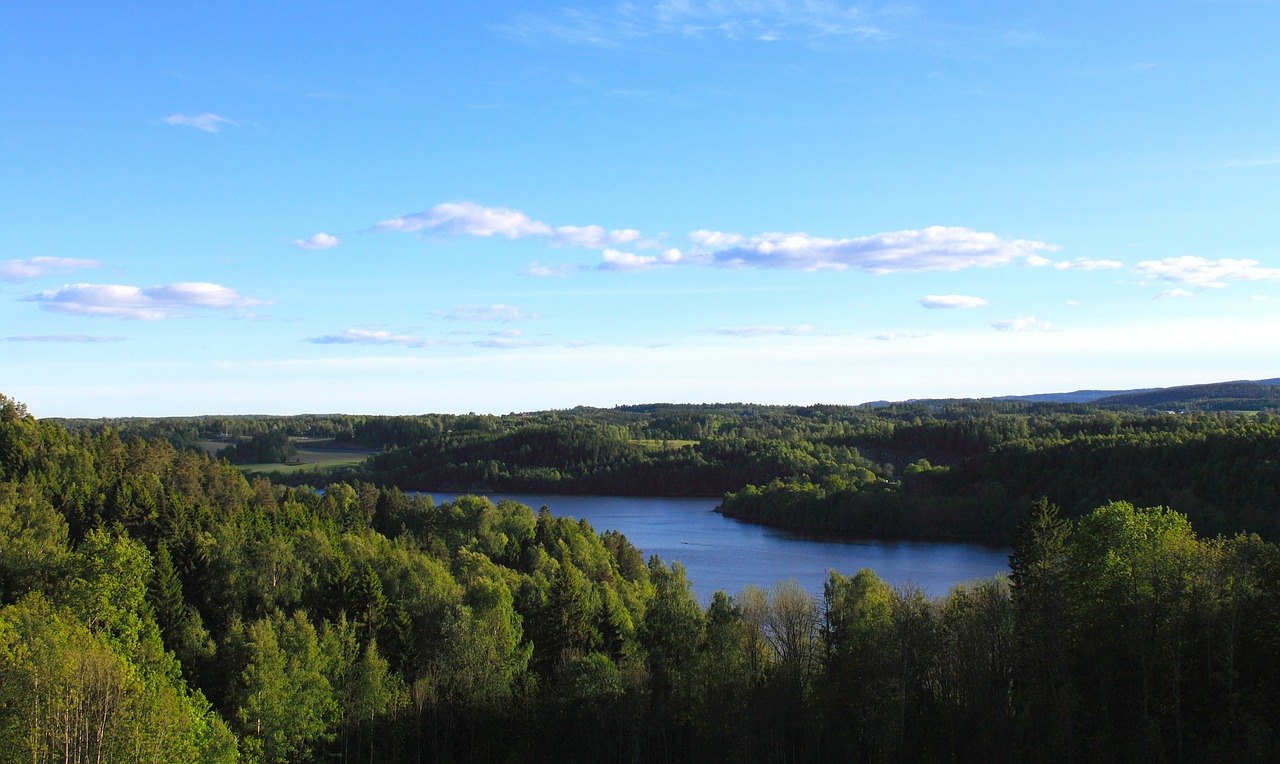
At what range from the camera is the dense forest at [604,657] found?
17.4 metres

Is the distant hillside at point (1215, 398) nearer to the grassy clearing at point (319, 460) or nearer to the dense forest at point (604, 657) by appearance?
the grassy clearing at point (319, 460)

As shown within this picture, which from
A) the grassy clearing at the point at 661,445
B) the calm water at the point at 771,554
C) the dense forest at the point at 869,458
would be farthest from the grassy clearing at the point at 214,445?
the calm water at the point at 771,554

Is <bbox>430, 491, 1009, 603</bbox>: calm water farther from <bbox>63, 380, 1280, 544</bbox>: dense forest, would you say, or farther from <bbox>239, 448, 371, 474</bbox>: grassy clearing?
<bbox>239, 448, 371, 474</bbox>: grassy clearing

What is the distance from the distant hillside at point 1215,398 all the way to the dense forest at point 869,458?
1.77ft

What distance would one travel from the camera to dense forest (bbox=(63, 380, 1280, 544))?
A: 61906 mm

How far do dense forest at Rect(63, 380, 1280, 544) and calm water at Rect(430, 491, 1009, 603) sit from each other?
5.56m

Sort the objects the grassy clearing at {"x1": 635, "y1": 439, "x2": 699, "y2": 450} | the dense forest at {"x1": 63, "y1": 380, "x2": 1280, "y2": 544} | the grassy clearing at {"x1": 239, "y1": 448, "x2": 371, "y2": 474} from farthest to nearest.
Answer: the grassy clearing at {"x1": 635, "y1": 439, "x2": 699, "y2": 450} < the grassy clearing at {"x1": 239, "y1": 448, "x2": 371, "y2": 474} < the dense forest at {"x1": 63, "y1": 380, "x2": 1280, "y2": 544}

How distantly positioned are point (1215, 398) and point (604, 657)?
171151 mm

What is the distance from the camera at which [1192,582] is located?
1884cm

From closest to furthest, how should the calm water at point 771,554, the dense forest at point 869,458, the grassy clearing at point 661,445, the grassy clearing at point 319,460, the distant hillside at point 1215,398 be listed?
the calm water at point 771,554
the dense forest at point 869,458
the grassy clearing at point 319,460
the grassy clearing at point 661,445
the distant hillside at point 1215,398

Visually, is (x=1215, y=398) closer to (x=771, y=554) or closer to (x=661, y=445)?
(x=661, y=445)

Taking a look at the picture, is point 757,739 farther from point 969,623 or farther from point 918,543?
point 918,543

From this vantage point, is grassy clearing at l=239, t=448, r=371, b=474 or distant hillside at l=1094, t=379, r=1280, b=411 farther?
distant hillside at l=1094, t=379, r=1280, b=411

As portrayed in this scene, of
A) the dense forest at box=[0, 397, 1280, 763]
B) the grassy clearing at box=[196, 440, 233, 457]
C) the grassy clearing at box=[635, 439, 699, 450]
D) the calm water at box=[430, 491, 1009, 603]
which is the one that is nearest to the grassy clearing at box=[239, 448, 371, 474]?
the grassy clearing at box=[196, 440, 233, 457]
